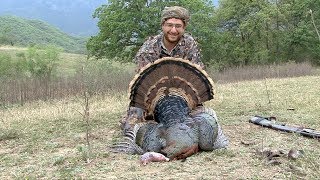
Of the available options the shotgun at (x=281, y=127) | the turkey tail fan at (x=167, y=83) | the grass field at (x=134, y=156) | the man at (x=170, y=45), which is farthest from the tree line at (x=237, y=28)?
the turkey tail fan at (x=167, y=83)

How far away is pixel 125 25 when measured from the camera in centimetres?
2541

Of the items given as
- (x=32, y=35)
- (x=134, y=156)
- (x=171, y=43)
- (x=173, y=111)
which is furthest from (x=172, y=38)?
(x=32, y=35)

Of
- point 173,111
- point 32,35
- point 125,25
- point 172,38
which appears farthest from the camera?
point 32,35

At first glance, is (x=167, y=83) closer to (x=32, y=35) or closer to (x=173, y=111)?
(x=173, y=111)

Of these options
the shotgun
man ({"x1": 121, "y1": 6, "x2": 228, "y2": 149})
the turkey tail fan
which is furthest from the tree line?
the turkey tail fan

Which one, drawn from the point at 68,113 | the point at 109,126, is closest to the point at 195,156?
the point at 109,126

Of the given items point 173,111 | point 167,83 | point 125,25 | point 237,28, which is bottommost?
point 173,111

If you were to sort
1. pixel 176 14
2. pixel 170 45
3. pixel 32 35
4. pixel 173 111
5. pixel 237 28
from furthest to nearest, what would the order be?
pixel 32 35 → pixel 237 28 → pixel 170 45 → pixel 176 14 → pixel 173 111

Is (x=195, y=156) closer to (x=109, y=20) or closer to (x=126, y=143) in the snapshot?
(x=126, y=143)

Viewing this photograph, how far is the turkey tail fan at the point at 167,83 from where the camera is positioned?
185 inches

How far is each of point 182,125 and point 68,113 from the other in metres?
4.52

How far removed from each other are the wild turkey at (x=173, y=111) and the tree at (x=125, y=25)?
68.7 ft

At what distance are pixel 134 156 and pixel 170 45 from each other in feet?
5.46

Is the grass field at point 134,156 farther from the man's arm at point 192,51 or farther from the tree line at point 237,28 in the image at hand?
the tree line at point 237,28
